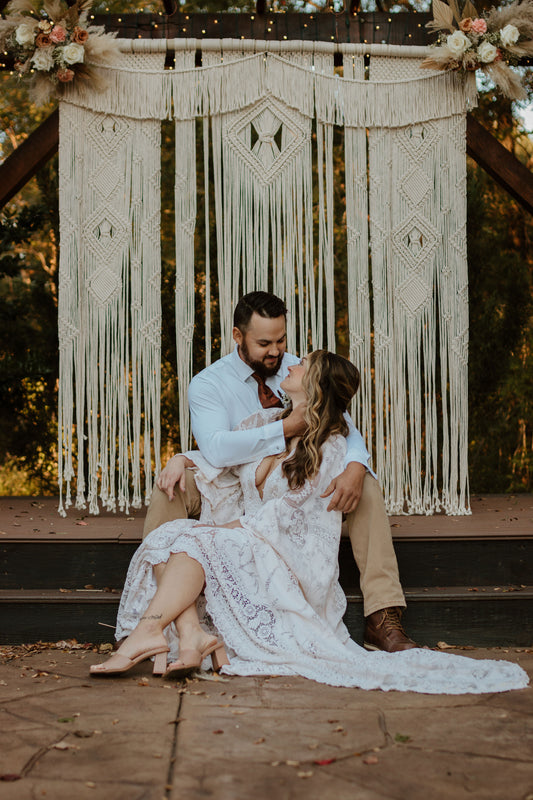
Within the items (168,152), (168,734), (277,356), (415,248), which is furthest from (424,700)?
(168,152)

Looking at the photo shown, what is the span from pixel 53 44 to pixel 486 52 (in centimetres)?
181

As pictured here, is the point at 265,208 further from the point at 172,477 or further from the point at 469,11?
the point at 172,477

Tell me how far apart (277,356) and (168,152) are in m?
3.72

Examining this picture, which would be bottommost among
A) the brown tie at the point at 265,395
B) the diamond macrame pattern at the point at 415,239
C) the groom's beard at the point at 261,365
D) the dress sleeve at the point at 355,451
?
the dress sleeve at the point at 355,451

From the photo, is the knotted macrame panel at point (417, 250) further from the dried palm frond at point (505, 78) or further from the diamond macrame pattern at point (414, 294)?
the dried palm frond at point (505, 78)

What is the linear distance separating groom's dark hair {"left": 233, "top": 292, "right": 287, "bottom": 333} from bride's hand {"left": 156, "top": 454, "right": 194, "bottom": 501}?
619 millimetres

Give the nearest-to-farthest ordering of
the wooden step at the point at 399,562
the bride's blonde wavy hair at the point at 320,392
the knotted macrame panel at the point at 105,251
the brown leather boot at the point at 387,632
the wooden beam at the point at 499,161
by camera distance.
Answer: the brown leather boot at the point at 387,632
the bride's blonde wavy hair at the point at 320,392
the wooden step at the point at 399,562
the knotted macrame panel at the point at 105,251
the wooden beam at the point at 499,161

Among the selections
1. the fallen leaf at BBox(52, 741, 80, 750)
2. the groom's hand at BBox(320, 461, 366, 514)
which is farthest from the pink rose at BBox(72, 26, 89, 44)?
the fallen leaf at BBox(52, 741, 80, 750)

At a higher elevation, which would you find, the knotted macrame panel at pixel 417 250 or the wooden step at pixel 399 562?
the knotted macrame panel at pixel 417 250

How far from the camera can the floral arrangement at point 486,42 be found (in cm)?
372

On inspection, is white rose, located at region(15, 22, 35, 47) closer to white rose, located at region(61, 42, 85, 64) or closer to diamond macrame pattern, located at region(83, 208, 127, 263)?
white rose, located at region(61, 42, 85, 64)

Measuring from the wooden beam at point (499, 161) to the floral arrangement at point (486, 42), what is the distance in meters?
0.24

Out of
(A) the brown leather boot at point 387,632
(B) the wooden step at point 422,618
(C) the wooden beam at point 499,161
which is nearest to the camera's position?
(A) the brown leather boot at point 387,632

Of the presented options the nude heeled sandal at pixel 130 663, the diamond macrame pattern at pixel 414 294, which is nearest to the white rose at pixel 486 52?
the diamond macrame pattern at pixel 414 294
